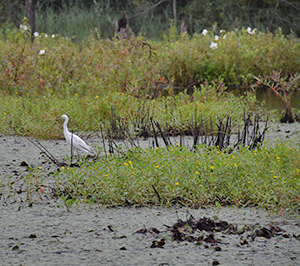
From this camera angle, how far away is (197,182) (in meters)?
3.90

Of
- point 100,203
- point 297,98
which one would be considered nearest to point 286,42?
point 297,98

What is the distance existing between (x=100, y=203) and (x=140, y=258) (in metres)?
1.09

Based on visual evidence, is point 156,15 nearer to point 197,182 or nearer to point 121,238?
point 197,182

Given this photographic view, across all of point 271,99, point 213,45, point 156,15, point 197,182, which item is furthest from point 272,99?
point 156,15

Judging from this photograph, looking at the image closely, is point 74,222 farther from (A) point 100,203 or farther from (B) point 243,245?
(B) point 243,245

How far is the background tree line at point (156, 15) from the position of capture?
66.0ft

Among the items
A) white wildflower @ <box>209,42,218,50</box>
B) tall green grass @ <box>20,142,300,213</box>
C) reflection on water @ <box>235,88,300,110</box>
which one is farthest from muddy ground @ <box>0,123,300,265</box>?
white wildflower @ <box>209,42,218,50</box>

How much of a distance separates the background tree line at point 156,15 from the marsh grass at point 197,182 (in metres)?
15.9

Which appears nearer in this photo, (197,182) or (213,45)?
(197,182)

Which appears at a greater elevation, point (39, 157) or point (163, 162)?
point (163, 162)

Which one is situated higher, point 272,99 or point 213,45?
point 213,45

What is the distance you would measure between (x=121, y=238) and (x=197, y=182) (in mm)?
954

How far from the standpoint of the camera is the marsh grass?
12.4 ft

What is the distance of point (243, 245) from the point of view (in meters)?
3.05
